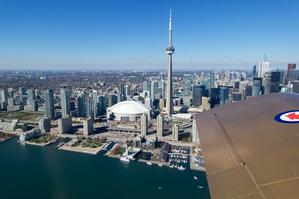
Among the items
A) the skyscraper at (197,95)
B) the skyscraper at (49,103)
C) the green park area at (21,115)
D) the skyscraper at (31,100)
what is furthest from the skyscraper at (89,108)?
the skyscraper at (197,95)

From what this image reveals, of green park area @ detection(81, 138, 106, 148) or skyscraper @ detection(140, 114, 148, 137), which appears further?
skyscraper @ detection(140, 114, 148, 137)

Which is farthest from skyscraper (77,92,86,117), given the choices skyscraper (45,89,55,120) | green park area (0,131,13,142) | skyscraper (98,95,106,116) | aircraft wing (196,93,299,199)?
aircraft wing (196,93,299,199)

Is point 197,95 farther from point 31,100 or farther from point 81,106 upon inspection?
point 31,100

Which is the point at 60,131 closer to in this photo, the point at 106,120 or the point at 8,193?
the point at 106,120

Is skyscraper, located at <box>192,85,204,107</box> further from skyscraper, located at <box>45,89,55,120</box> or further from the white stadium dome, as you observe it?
skyscraper, located at <box>45,89,55,120</box>

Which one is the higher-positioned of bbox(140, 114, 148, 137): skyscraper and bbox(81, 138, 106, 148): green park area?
bbox(140, 114, 148, 137): skyscraper

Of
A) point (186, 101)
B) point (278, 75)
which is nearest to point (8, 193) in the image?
point (186, 101)
